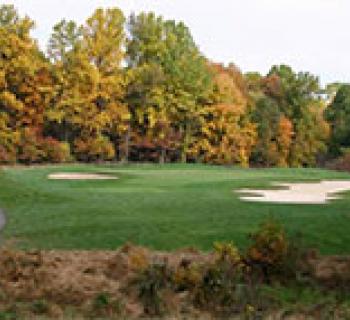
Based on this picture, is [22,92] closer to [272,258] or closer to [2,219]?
[2,219]

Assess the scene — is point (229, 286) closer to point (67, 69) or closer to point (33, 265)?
point (33, 265)

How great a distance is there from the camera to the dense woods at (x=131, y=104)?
48469mm

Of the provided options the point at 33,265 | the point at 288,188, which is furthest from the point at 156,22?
the point at 33,265

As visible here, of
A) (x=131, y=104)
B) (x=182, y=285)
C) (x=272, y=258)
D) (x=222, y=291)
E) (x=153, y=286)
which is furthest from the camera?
(x=131, y=104)

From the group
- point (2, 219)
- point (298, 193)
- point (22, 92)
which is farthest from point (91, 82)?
point (2, 219)

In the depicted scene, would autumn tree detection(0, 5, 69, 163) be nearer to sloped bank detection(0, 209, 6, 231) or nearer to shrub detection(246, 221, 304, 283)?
sloped bank detection(0, 209, 6, 231)

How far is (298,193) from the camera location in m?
26.6

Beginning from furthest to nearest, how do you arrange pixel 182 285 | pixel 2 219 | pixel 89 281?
pixel 2 219
pixel 89 281
pixel 182 285

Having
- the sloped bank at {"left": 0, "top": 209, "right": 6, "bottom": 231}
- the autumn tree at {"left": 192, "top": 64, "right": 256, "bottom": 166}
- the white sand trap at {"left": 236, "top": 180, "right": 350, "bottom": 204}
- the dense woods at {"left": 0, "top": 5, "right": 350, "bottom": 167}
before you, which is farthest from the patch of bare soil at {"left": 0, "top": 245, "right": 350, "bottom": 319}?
the autumn tree at {"left": 192, "top": 64, "right": 256, "bottom": 166}

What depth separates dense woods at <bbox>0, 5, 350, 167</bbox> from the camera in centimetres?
4847

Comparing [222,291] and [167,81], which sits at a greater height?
[167,81]

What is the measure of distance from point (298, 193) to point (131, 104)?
2956 cm

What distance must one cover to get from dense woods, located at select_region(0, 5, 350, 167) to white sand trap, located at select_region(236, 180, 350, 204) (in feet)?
67.4

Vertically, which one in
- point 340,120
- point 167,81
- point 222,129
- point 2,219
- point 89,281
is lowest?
point 2,219
